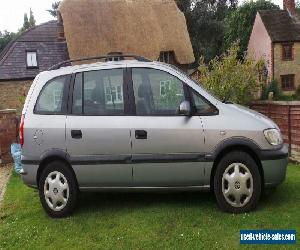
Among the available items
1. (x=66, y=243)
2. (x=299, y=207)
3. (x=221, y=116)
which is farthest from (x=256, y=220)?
(x=66, y=243)

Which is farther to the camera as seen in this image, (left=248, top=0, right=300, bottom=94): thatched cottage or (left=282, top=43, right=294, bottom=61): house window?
(left=282, top=43, right=294, bottom=61): house window

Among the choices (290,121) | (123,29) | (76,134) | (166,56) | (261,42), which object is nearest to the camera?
(76,134)

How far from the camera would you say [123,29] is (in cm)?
3278

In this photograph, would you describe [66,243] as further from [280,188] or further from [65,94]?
[280,188]

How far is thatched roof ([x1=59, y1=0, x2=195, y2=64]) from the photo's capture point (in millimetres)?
31469

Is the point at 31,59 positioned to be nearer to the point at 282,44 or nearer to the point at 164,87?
the point at 282,44

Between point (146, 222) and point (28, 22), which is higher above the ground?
point (28, 22)

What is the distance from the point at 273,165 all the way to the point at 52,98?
3.23m

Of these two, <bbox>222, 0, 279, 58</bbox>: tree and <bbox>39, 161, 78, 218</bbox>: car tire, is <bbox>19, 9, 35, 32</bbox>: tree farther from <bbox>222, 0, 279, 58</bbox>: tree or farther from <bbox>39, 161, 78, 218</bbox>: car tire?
<bbox>39, 161, 78, 218</bbox>: car tire

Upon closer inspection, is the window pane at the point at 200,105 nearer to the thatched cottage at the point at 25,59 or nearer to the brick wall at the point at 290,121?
the brick wall at the point at 290,121

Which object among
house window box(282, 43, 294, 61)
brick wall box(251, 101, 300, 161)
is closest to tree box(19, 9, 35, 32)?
house window box(282, 43, 294, 61)

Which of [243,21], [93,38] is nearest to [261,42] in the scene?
[243,21]

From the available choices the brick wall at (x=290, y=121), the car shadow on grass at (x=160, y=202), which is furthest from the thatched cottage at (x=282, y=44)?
the car shadow on grass at (x=160, y=202)

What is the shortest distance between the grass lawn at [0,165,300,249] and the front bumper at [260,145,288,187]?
419 mm
